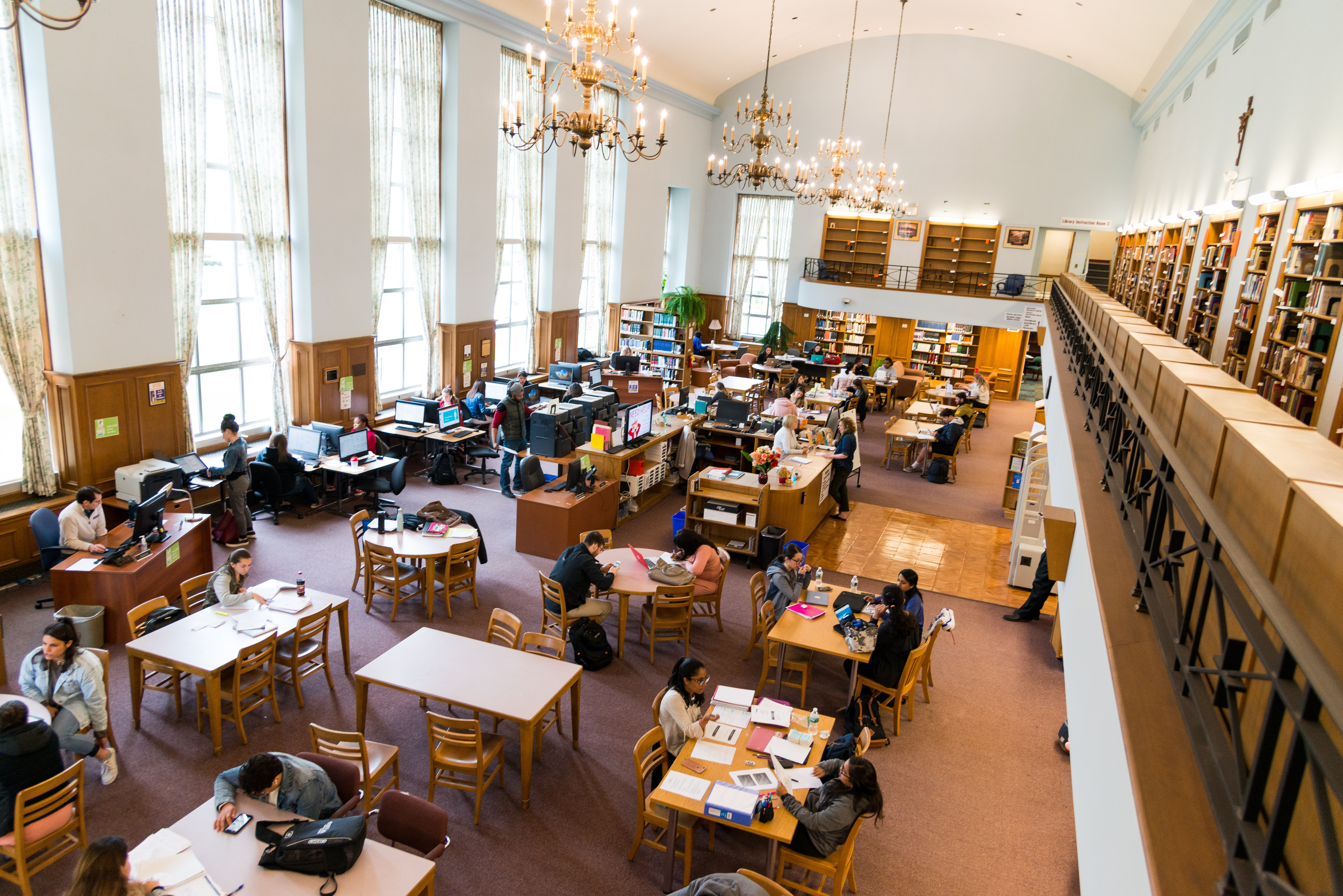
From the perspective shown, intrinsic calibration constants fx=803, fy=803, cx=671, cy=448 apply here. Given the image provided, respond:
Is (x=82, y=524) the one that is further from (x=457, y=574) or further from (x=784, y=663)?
(x=784, y=663)

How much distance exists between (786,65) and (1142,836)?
882 inches

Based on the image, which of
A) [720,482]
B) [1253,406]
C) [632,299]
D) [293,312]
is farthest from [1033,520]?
[632,299]

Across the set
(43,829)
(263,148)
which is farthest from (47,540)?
(263,148)

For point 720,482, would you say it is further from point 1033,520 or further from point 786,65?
point 786,65

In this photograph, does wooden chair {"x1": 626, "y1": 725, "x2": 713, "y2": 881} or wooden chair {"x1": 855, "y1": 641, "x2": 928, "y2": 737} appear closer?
wooden chair {"x1": 626, "y1": 725, "x2": 713, "y2": 881}

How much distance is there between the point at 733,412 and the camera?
38.3ft

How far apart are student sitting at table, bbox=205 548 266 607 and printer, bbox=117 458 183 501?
236cm

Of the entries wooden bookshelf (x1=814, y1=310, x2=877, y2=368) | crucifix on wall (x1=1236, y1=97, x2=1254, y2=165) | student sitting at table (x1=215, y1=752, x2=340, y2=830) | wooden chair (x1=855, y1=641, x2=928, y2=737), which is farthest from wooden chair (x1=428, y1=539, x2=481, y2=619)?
wooden bookshelf (x1=814, y1=310, x2=877, y2=368)

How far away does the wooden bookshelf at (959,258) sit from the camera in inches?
797

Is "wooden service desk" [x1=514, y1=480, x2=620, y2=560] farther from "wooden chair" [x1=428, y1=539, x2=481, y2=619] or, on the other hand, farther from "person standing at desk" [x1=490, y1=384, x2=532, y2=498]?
"person standing at desk" [x1=490, y1=384, x2=532, y2=498]

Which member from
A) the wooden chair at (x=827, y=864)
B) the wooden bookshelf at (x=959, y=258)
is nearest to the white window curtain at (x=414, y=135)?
the wooden chair at (x=827, y=864)

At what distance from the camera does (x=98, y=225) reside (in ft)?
24.8

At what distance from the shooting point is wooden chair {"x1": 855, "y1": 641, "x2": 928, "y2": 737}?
6.00 meters

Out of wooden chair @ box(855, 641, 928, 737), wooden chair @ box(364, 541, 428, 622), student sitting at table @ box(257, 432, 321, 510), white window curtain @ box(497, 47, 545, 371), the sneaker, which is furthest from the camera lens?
white window curtain @ box(497, 47, 545, 371)
